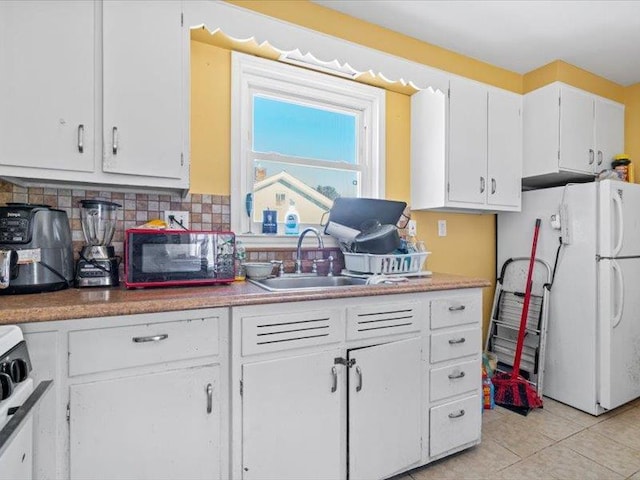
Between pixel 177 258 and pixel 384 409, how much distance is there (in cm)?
118

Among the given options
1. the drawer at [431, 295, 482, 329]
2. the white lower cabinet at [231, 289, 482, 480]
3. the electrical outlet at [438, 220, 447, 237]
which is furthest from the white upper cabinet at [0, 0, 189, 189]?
the electrical outlet at [438, 220, 447, 237]

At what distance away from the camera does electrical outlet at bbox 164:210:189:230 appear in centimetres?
184

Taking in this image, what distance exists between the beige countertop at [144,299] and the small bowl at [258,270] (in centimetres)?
18

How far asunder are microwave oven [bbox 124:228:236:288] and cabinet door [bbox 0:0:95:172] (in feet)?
1.23

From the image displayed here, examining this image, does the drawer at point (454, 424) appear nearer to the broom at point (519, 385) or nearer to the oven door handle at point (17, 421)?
the broom at point (519, 385)

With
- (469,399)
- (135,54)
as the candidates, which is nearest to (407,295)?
(469,399)

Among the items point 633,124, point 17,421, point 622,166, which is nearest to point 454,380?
point 17,421

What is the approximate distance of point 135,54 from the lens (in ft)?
4.91

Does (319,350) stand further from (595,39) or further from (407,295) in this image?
(595,39)

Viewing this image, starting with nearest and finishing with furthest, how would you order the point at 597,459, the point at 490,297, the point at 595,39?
the point at 597,459 < the point at 595,39 < the point at 490,297

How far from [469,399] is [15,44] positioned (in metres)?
2.60

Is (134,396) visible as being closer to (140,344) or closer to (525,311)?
(140,344)

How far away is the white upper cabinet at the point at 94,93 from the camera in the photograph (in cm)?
134

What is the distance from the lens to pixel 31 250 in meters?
1.34
